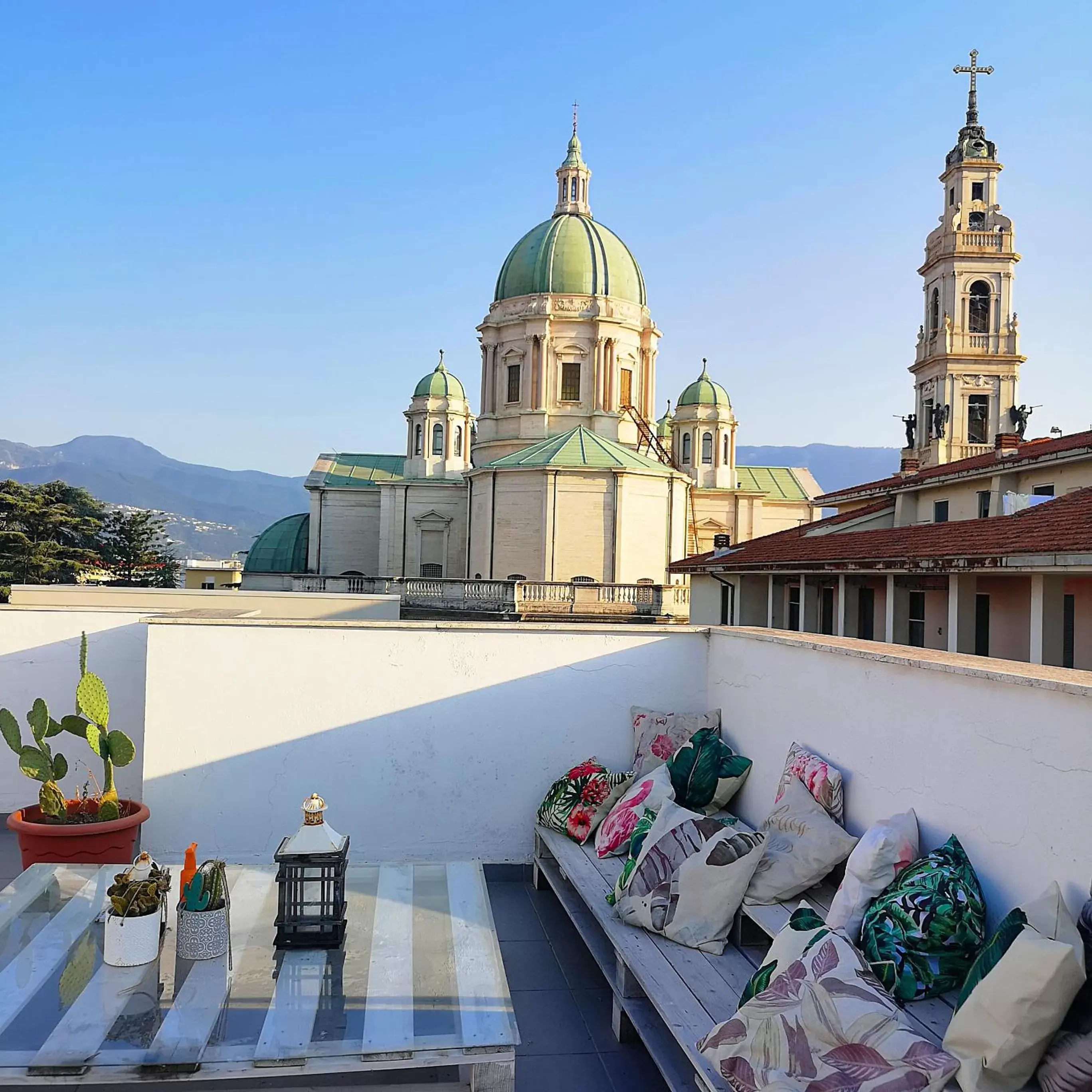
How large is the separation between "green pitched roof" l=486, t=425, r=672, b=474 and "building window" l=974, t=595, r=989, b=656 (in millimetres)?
19607

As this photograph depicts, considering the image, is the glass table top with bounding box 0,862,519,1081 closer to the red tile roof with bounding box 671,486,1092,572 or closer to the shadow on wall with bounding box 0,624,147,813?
the shadow on wall with bounding box 0,624,147,813

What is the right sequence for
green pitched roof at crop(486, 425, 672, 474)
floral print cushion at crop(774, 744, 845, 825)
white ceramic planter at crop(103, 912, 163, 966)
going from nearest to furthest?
1. white ceramic planter at crop(103, 912, 163, 966)
2. floral print cushion at crop(774, 744, 845, 825)
3. green pitched roof at crop(486, 425, 672, 474)

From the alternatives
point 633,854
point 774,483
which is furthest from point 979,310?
point 633,854

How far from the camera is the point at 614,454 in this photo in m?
32.7

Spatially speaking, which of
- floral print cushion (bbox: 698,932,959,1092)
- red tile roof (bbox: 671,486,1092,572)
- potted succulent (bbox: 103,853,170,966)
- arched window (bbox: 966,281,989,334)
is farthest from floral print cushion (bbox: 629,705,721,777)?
arched window (bbox: 966,281,989,334)

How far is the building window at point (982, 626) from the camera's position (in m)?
12.4

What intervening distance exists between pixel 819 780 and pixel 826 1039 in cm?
217

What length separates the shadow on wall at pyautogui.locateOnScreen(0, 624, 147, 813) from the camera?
8.70 meters

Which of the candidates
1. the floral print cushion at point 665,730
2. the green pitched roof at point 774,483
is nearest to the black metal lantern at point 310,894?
the floral print cushion at point 665,730

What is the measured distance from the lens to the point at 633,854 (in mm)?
5730

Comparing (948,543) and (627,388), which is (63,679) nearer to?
(948,543)

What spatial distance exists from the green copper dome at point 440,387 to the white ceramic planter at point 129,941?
3992 centimetres

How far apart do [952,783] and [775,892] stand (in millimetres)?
1134

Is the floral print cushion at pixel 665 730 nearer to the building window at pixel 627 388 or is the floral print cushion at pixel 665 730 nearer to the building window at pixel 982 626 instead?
the building window at pixel 982 626
